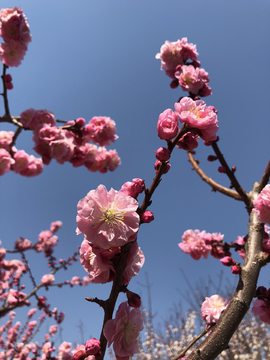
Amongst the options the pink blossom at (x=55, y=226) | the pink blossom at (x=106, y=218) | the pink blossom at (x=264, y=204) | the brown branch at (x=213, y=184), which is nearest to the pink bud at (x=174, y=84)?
the brown branch at (x=213, y=184)

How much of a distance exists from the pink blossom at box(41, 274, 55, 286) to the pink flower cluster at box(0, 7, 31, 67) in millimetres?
5247

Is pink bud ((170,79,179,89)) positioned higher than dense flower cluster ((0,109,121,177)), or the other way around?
dense flower cluster ((0,109,121,177))

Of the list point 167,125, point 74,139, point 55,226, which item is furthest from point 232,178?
point 55,226

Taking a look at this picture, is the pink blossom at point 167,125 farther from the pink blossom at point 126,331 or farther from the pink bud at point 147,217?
the pink blossom at point 126,331

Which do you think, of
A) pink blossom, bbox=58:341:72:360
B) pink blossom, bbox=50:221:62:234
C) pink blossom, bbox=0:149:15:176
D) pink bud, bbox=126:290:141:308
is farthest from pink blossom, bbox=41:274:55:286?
pink bud, bbox=126:290:141:308

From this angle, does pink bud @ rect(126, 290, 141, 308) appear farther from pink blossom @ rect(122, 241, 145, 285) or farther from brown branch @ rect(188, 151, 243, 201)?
brown branch @ rect(188, 151, 243, 201)

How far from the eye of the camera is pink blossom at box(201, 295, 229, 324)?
1.77 meters

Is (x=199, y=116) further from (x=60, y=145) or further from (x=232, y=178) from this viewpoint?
(x=60, y=145)

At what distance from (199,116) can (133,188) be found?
519 mm

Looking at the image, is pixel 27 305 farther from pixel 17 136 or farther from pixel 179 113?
pixel 179 113

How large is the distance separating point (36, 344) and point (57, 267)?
7.95 ft

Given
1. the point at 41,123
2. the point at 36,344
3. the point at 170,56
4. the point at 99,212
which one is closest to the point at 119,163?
the point at 41,123

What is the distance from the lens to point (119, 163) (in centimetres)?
495

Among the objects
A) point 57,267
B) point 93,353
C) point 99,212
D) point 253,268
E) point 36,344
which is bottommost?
point 93,353
